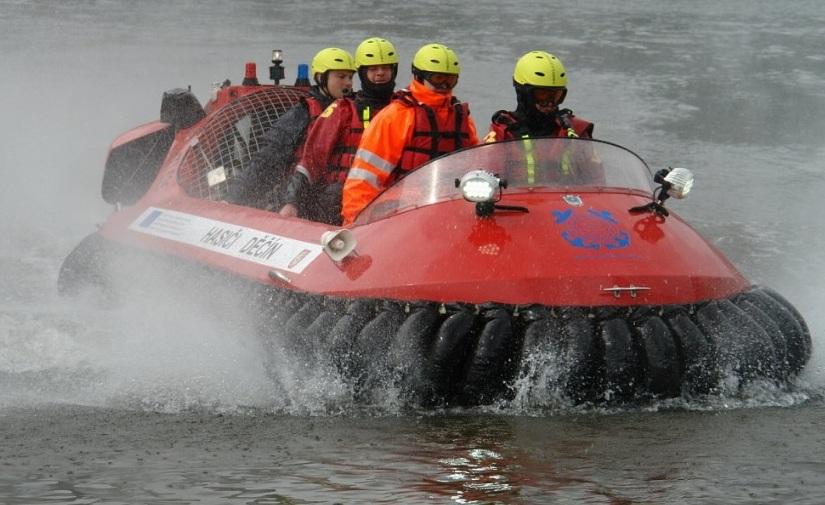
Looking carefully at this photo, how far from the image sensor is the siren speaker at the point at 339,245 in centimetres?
572

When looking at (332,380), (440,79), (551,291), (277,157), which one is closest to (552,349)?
(551,291)

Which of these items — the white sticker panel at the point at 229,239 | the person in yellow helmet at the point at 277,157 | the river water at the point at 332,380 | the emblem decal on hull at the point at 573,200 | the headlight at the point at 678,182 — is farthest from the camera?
the person in yellow helmet at the point at 277,157

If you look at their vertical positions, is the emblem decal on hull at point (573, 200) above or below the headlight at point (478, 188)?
below

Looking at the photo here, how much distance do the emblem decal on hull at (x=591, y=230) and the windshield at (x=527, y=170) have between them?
0.78 ft

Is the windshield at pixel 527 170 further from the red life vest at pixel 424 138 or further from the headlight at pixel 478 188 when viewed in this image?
the red life vest at pixel 424 138

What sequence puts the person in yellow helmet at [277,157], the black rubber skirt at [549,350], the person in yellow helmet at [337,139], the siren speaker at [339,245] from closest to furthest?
the black rubber skirt at [549,350]
the siren speaker at [339,245]
the person in yellow helmet at [337,139]
the person in yellow helmet at [277,157]

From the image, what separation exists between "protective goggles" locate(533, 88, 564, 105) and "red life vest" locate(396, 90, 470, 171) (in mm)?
451

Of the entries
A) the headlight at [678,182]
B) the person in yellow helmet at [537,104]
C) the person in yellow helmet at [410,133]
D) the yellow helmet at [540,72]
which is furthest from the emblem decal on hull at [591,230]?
the person in yellow helmet at [410,133]

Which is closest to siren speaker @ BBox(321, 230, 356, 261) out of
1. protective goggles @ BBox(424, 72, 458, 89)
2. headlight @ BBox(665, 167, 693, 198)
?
protective goggles @ BBox(424, 72, 458, 89)

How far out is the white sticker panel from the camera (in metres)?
6.17

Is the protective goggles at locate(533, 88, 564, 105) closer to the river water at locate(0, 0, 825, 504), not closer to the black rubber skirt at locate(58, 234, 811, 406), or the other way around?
the black rubber skirt at locate(58, 234, 811, 406)

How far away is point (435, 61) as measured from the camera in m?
6.55

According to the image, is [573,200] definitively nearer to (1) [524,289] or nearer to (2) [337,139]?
(1) [524,289]

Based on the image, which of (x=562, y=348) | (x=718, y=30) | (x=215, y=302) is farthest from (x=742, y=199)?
(x=718, y=30)
